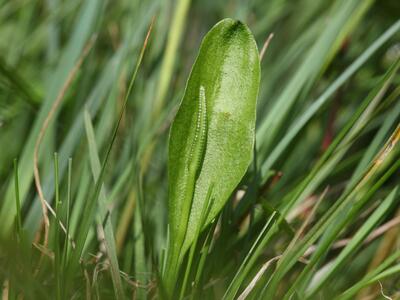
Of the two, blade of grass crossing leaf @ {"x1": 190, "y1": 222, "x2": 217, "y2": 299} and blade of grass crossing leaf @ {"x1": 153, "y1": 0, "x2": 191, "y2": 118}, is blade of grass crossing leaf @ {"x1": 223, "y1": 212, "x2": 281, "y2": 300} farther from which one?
blade of grass crossing leaf @ {"x1": 153, "y1": 0, "x2": 191, "y2": 118}

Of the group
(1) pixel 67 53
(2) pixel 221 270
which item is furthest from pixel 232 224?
(1) pixel 67 53

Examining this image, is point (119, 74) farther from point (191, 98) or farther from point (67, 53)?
point (191, 98)

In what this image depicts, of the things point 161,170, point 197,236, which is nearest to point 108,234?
point 197,236

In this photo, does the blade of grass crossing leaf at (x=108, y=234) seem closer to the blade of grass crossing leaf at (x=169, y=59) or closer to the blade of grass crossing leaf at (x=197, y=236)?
the blade of grass crossing leaf at (x=197, y=236)

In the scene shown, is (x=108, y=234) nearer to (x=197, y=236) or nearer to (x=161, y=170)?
(x=197, y=236)

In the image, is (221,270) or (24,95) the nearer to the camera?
(221,270)
